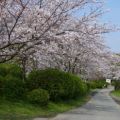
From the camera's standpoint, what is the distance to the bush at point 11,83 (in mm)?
26992

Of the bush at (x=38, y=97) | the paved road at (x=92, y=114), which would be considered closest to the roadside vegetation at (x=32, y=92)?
the bush at (x=38, y=97)

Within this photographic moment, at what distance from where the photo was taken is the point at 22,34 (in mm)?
14953

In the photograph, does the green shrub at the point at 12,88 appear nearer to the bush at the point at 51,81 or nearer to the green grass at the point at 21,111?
the green grass at the point at 21,111

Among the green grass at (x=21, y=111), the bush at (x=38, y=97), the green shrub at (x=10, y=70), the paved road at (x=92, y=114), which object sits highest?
the green shrub at (x=10, y=70)

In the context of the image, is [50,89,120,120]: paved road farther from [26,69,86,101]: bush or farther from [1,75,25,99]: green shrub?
[1,75,25,99]: green shrub

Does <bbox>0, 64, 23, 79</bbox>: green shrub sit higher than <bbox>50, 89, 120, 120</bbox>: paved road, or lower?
higher

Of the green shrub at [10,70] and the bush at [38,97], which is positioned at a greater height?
the green shrub at [10,70]

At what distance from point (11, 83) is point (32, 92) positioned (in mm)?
1539

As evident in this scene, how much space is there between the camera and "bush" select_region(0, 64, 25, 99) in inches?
1063

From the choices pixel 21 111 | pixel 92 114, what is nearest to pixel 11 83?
pixel 21 111

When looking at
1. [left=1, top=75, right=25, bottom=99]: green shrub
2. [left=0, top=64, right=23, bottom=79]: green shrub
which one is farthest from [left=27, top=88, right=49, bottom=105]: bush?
→ [left=0, top=64, right=23, bottom=79]: green shrub

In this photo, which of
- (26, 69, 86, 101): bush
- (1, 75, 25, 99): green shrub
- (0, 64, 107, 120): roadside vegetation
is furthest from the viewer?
(26, 69, 86, 101): bush

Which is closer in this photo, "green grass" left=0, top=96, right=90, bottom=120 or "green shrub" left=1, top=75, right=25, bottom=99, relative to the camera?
"green grass" left=0, top=96, right=90, bottom=120

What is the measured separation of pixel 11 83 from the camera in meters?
27.5
